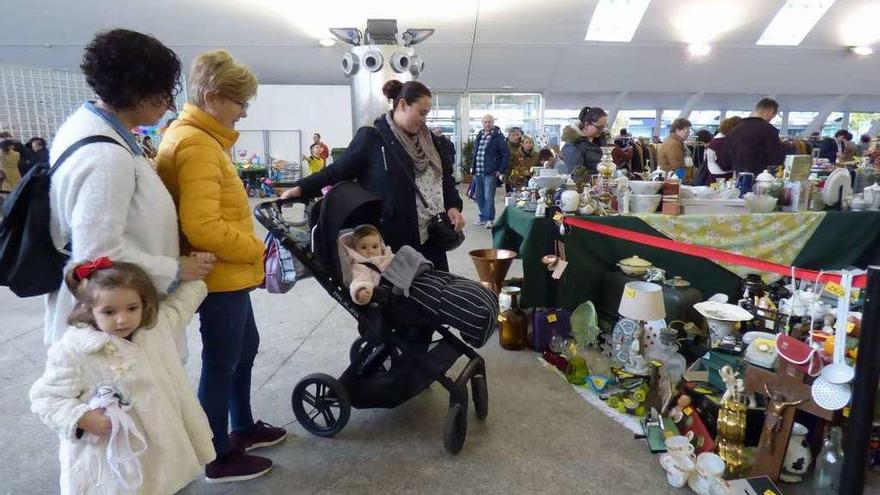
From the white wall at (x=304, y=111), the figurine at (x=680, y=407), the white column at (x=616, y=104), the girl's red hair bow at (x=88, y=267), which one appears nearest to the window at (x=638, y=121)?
the white column at (x=616, y=104)

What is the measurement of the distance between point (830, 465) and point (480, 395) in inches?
46.5

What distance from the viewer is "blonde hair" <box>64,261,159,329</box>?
1.17 meters

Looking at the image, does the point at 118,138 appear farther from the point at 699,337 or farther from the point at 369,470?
the point at 699,337

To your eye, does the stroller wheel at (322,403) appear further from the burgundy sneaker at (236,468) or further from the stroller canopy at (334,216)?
the stroller canopy at (334,216)

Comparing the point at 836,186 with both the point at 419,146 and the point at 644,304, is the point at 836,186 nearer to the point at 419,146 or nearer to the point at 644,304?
the point at 644,304

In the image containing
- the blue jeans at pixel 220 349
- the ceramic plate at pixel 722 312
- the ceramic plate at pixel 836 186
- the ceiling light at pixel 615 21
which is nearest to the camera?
the blue jeans at pixel 220 349

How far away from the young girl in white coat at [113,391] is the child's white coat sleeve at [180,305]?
2cm

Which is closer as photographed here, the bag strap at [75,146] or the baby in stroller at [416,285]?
the bag strap at [75,146]

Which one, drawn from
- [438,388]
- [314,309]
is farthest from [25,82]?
[438,388]

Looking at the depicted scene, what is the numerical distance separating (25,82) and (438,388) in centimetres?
1101

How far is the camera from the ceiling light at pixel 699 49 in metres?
11.8

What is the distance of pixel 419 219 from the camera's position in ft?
7.68

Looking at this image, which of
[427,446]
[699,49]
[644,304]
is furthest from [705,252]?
[699,49]

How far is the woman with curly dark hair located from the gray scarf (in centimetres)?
105
